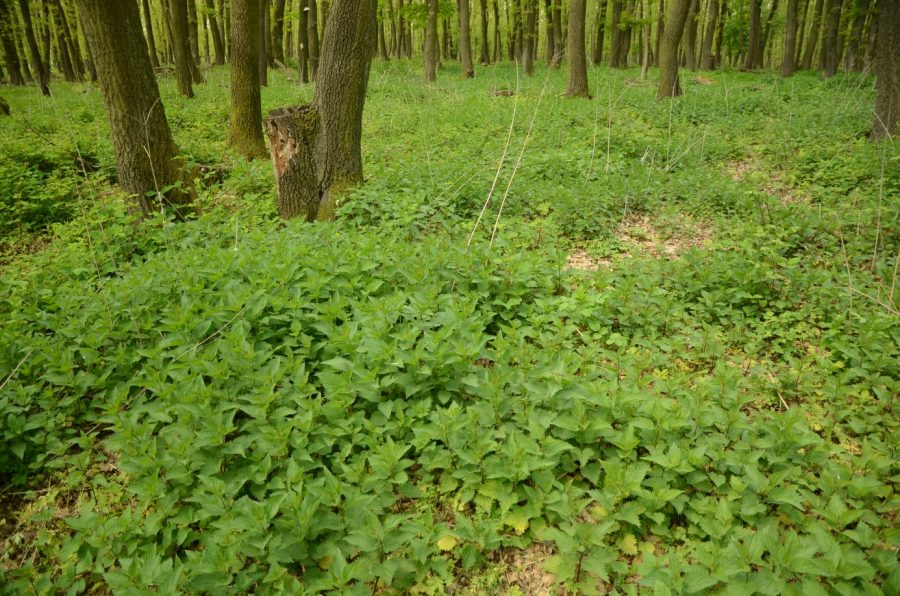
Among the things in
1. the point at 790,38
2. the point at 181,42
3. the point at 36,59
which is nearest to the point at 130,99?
the point at 181,42

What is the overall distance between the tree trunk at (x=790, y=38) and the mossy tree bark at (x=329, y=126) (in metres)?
20.7

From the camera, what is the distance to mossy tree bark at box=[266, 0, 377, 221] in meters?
5.66

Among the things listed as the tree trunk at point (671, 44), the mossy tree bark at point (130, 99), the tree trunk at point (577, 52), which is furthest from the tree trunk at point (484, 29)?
the mossy tree bark at point (130, 99)

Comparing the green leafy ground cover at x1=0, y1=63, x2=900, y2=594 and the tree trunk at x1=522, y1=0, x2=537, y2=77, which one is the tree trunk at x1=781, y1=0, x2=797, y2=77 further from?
the green leafy ground cover at x1=0, y1=63, x2=900, y2=594

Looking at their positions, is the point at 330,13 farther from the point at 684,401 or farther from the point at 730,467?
the point at 730,467

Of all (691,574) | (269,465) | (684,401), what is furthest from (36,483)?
(684,401)

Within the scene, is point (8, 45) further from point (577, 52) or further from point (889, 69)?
point (889, 69)

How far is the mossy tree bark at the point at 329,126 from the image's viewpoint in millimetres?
5659

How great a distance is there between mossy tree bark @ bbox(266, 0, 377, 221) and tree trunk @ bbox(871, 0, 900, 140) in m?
8.29

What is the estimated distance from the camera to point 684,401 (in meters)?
2.94

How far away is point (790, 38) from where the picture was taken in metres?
19.0

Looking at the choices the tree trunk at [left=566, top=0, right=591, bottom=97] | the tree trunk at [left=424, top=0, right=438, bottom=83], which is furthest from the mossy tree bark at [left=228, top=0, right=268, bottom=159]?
the tree trunk at [left=424, top=0, right=438, bottom=83]

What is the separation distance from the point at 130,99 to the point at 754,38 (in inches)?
1065

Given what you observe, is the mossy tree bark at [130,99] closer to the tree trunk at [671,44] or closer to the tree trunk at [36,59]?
the tree trunk at [671,44]
